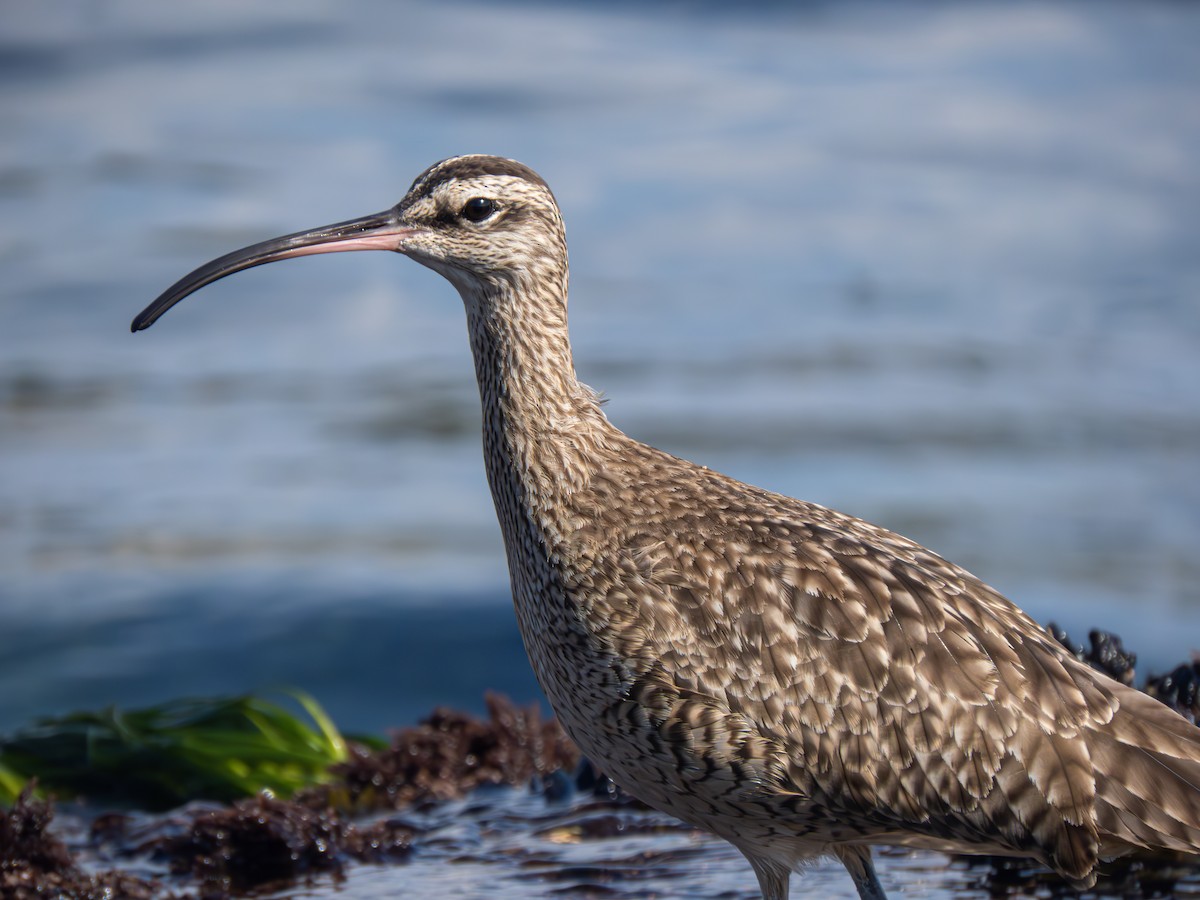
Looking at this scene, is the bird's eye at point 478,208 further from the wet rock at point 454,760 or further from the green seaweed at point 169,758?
the green seaweed at point 169,758

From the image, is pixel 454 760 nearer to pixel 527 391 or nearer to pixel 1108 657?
pixel 527 391

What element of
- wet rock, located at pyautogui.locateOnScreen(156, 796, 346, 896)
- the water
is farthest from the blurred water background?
wet rock, located at pyautogui.locateOnScreen(156, 796, 346, 896)

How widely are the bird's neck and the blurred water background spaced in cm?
503

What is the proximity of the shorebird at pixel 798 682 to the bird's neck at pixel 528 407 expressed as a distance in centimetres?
3

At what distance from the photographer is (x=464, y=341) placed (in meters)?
16.1

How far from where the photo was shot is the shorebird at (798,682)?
556 centimetres

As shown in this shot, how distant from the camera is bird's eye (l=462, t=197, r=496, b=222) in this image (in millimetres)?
6164

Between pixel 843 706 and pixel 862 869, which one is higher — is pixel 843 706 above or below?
above

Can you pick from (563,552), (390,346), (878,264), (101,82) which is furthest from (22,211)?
(563,552)

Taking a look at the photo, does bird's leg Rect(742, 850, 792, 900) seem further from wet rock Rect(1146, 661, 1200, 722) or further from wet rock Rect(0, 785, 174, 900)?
wet rock Rect(0, 785, 174, 900)

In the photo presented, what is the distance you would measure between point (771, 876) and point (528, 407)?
1.82m

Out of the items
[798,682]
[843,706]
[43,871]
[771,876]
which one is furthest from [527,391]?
[43,871]

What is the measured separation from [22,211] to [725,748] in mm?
13914

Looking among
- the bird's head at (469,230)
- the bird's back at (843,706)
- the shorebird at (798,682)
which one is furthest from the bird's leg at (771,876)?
the bird's head at (469,230)
